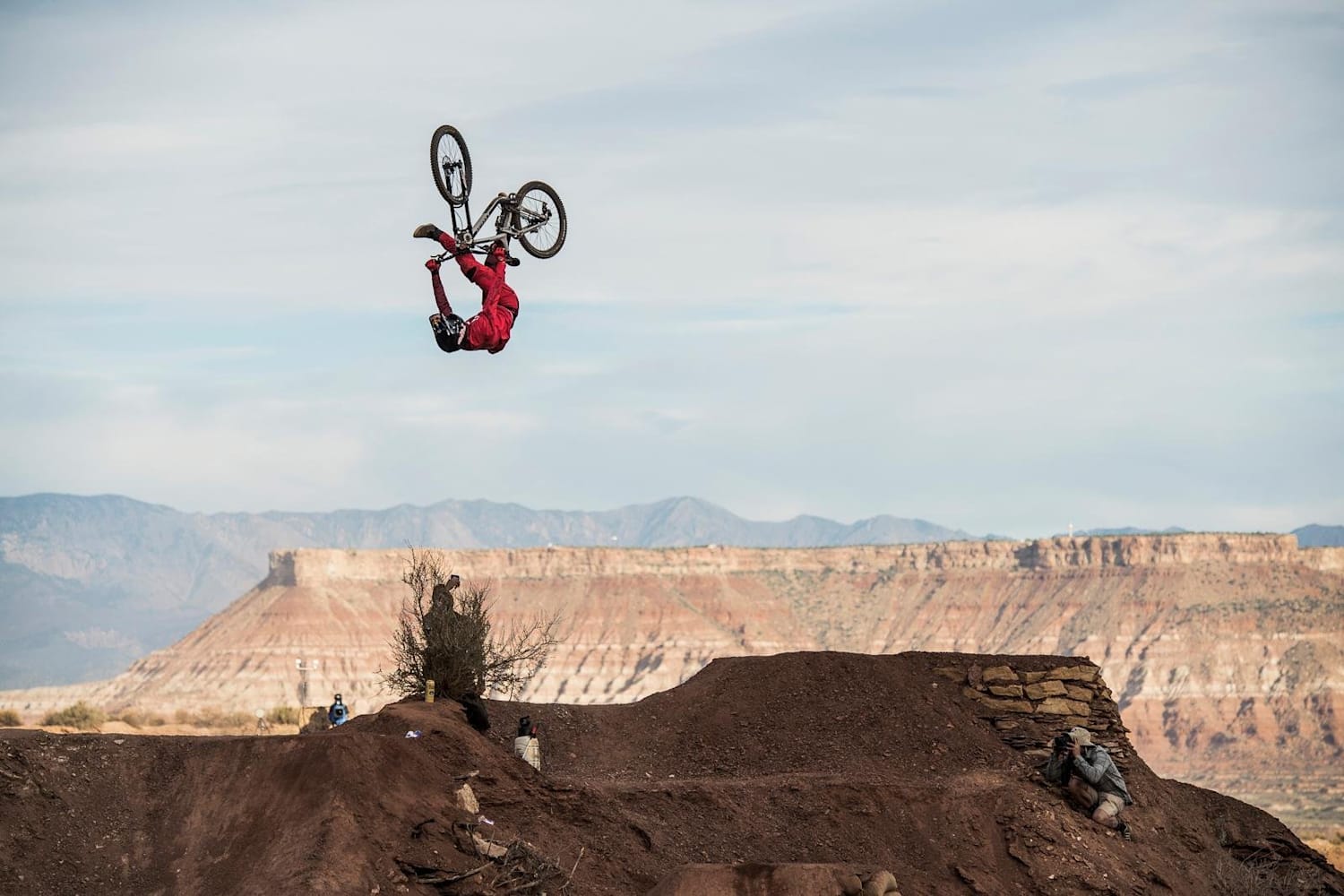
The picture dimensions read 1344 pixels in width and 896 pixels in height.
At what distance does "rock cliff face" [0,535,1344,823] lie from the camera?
4884 inches

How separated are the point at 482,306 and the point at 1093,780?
10.3 meters

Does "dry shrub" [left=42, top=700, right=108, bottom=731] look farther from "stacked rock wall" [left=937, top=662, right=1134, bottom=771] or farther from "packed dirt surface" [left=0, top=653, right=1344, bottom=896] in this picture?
"stacked rock wall" [left=937, top=662, right=1134, bottom=771]

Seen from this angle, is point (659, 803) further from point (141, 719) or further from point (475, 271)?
point (141, 719)

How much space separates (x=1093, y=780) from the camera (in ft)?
83.5

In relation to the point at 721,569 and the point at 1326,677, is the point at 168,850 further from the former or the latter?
the point at 721,569

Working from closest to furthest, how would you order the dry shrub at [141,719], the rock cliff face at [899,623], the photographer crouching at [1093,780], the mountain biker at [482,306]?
the mountain biker at [482,306], the photographer crouching at [1093,780], the dry shrub at [141,719], the rock cliff face at [899,623]

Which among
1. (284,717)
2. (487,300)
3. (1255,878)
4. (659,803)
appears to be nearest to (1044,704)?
(1255,878)

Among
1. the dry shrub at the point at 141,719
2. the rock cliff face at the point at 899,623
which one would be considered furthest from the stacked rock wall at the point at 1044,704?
the rock cliff face at the point at 899,623

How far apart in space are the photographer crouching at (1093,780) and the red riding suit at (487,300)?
9.45m

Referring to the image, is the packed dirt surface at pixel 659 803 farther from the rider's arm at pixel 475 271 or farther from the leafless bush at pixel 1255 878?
the rider's arm at pixel 475 271

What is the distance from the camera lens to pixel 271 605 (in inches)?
5689

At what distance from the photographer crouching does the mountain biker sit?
30.9 ft

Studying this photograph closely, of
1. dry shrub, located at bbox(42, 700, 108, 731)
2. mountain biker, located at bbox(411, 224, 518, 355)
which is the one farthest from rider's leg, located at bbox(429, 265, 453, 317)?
dry shrub, located at bbox(42, 700, 108, 731)

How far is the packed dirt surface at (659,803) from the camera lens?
19359 mm
